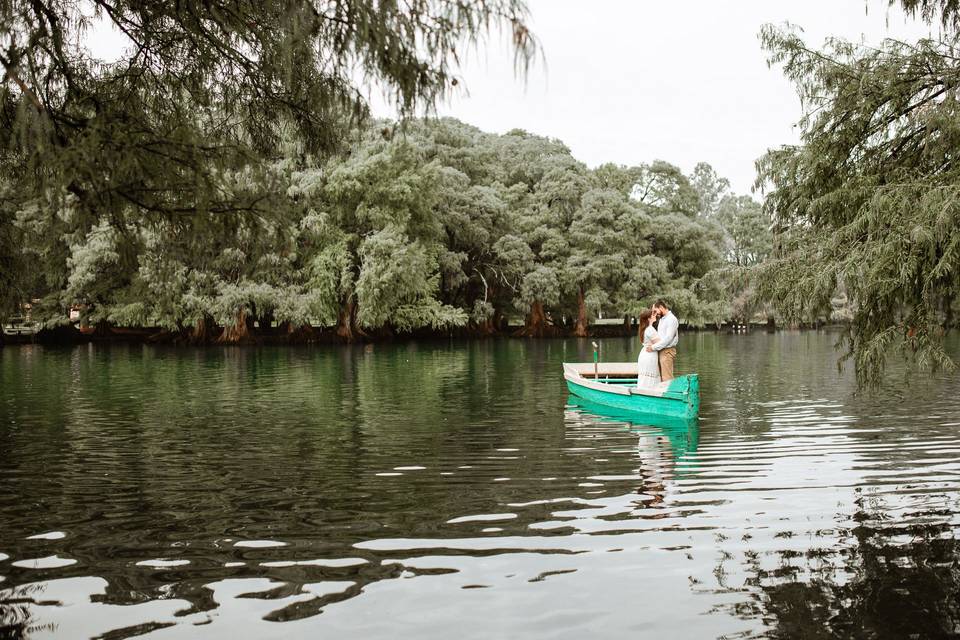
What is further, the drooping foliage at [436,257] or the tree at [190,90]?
the drooping foliage at [436,257]

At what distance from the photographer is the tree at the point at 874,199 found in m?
6.88

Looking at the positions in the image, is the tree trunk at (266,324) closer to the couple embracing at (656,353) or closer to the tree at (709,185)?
the couple embracing at (656,353)

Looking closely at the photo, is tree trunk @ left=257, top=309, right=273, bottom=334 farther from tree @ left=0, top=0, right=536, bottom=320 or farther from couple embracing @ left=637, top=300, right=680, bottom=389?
tree @ left=0, top=0, right=536, bottom=320

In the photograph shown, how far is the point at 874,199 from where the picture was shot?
23.8 feet

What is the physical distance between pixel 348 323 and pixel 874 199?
36093 mm

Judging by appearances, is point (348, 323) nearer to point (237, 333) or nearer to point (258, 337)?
point (258, 337)

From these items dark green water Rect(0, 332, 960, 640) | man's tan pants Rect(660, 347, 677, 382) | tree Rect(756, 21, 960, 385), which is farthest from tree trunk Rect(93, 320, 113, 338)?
tree Rect(756, 21, 960, 385)

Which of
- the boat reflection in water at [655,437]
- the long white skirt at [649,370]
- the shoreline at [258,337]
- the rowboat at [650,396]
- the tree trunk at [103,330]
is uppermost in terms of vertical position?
the tree trunk at [103,330]

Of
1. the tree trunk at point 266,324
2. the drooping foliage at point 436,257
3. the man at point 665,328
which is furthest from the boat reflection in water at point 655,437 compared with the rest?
the tree trunk at point 266,324

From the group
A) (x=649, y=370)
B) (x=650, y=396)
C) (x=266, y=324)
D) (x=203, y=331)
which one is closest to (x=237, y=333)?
(x=203, y=331)

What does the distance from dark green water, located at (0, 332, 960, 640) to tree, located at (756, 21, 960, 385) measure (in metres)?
1.58

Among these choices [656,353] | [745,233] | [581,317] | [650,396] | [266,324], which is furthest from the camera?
[745,233]

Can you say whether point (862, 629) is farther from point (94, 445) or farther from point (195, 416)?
point (195, 416)

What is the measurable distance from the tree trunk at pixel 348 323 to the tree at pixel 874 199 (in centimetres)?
3337
